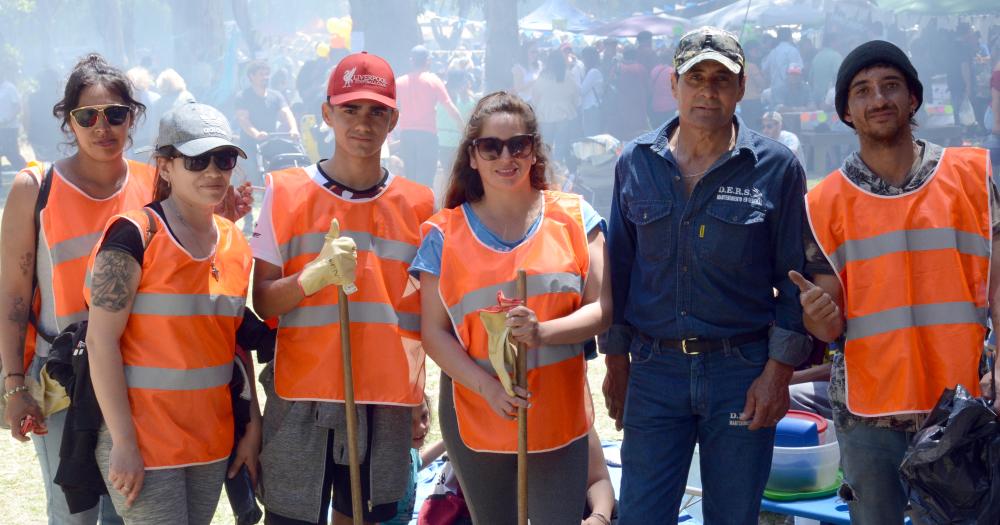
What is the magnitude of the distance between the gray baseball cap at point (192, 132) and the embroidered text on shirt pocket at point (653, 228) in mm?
1257

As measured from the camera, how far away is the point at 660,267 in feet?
11.0

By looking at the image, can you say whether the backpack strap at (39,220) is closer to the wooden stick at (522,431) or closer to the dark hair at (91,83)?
the dark hair at (91,83)

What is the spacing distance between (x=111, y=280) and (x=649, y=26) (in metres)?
20.9

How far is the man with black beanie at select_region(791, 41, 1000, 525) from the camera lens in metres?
3.12

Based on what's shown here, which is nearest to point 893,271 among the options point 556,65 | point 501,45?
point 556,65

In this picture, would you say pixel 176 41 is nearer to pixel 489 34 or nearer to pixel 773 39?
pixel 489 34

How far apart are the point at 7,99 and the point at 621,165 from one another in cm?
2155

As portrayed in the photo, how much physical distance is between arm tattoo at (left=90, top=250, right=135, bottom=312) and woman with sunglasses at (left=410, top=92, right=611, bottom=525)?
868 millimetres

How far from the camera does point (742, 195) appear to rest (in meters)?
3.27

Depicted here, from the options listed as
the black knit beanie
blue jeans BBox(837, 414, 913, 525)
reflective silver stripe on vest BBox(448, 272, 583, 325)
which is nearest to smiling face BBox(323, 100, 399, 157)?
reflective silver stripe on vest BBox(448, 272, 583, 325)

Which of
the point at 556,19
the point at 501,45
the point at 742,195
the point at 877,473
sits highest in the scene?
the point at 556,19

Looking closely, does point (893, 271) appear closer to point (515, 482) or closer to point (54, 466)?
point (515, 482)

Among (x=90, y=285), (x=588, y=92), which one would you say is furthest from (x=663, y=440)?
(x=588, y=92)

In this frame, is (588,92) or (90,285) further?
(588,92)
